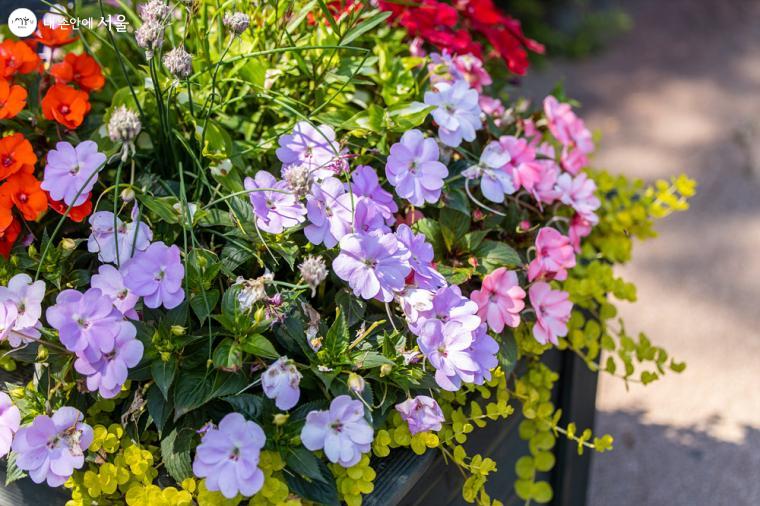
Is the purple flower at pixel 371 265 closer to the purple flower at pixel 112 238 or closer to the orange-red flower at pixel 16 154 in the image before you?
the purple flower at pixel 112 238

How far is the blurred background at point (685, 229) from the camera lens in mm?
1854

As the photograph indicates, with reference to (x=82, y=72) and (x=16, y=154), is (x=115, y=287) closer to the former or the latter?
(x=16, y=154)

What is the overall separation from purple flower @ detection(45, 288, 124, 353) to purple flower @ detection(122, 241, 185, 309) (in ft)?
0.11

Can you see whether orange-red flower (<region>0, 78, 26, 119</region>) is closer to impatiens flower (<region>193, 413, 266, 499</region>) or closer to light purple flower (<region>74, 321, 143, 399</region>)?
light purple flower (<region>74, 321, 143, 399</region>)

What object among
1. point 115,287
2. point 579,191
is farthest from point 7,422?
point 579,191

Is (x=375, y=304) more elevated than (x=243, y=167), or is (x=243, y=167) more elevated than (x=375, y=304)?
(x=243, y=167)

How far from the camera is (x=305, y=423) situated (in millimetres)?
857

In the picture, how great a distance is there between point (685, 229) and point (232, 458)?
2206 millimetres

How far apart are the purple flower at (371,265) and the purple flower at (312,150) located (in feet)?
0.43

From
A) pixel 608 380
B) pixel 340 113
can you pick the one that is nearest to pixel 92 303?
pixel 340 113

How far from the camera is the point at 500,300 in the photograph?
101cm

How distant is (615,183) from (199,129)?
700 mm

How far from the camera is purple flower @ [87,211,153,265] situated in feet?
3.00

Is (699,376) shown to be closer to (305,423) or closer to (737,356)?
(737,356)
